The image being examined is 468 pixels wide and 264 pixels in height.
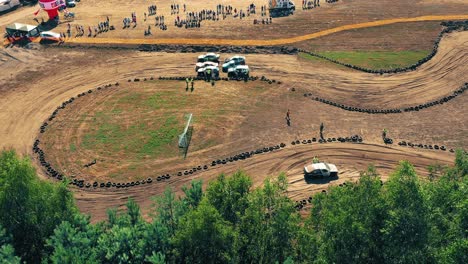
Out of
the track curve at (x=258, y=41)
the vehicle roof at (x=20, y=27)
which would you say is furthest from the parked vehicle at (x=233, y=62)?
the vehicle roof at (x=20, y=27)

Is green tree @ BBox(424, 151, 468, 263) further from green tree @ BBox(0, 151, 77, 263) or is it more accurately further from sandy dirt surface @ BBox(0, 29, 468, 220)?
green tree @ BBox(0, 151, 77, 263)

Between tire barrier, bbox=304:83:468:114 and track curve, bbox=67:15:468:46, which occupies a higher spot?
track curve, bbox=67:15:468:46

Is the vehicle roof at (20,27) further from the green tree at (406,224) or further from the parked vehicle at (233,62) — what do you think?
the green tree at (406,224)

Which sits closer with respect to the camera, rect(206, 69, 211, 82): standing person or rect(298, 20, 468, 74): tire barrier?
rect(206, 69, 211, 82): standing person

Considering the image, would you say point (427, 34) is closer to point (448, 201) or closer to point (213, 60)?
point (213, 60)

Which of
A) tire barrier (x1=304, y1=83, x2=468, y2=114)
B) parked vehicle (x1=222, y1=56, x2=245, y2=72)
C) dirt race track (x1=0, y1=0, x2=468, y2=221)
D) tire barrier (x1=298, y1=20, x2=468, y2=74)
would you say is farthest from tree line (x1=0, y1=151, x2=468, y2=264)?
parked vehicle (x1=222, y1=56, x2=245, y2=72)

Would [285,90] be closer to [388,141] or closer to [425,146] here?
[388,141]

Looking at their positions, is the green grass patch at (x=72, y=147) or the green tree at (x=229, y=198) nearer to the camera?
the green tree at (x=229, y=198)
